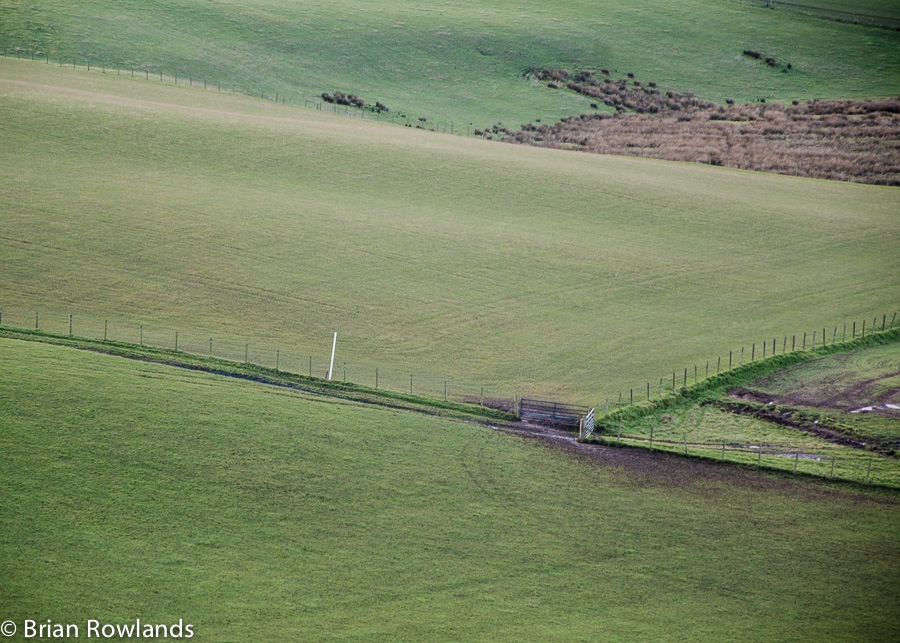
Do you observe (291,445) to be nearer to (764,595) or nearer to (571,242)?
(764,595)

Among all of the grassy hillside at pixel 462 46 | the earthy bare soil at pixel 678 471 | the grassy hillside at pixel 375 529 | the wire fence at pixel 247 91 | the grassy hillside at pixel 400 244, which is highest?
the grassy hillside at pixel 462 46

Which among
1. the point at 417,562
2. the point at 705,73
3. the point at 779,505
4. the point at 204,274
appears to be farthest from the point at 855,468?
the point at 705,73

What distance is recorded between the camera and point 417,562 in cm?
2619

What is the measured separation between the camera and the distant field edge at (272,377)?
3588 centimetres

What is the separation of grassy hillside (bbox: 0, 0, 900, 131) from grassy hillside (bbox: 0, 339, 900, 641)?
5139cm

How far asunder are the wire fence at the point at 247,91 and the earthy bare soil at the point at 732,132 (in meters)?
4.71

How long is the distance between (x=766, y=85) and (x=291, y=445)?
261 feet

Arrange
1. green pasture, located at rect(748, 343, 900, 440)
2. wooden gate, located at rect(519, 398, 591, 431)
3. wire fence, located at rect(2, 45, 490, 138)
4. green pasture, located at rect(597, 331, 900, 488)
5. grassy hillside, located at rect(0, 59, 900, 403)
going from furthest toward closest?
1. wire fence, located at rect(2, 45, 490, 138)
2. grassy hillside, located at rect(0, 59, 900, 403)
3. green pasture, located at rect(748, 343, 900, 440)
4. wooden gate, located at rect(519, 398, 591, 431)
5. green pasture, located at rect(597, 331, 900, 488)

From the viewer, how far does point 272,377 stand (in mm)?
36969

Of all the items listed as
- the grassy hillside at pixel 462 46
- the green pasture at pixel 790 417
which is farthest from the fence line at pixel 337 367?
the grassy hillside at pixel 462 46

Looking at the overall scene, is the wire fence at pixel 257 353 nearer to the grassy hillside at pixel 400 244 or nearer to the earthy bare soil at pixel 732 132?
the grassy hillside at pixel 400 244

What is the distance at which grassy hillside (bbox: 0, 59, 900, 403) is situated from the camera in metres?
41.3

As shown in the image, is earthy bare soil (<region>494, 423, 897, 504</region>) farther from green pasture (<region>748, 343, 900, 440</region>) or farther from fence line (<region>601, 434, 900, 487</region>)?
green pasture (<region>748, 343, 900, 440</region>)

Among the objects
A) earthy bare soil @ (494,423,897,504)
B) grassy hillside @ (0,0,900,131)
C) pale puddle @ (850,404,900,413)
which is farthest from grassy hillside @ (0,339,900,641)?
grassy hillside @ (0,0,900,131)
